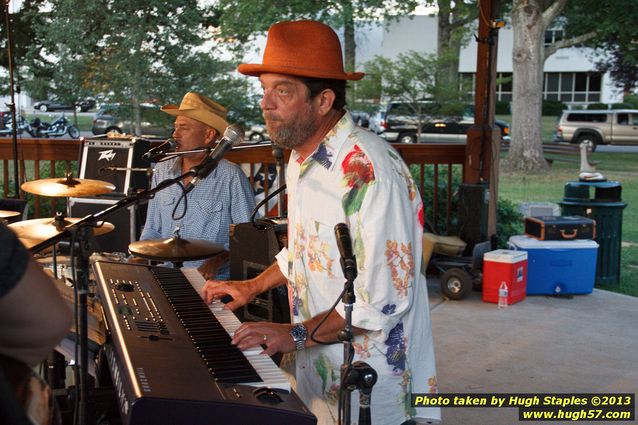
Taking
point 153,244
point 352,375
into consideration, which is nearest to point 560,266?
point 153,244

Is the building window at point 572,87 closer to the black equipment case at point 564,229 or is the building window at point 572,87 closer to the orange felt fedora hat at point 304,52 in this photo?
the black equipment case at point 564,229

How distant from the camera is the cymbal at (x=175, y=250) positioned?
372cm

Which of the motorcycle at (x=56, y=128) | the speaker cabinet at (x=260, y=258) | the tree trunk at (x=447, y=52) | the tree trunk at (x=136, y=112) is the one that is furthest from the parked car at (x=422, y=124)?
the speaker cabinet at (x=260, y=258)

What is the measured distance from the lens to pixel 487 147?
7285 mm

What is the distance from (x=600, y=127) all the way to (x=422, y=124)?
328 inches

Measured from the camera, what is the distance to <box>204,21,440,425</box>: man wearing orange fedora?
2238 mm

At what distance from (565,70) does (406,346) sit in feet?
83.2

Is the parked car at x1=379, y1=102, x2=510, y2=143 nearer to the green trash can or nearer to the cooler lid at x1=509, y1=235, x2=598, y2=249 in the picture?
the green trash can

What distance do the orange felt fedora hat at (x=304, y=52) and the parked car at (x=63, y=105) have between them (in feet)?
24.7

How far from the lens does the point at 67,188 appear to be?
462 cm

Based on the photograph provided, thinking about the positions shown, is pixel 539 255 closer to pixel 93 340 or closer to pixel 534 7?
pixel 93 340

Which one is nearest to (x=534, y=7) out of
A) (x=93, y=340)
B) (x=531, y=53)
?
(x=531, y=53)

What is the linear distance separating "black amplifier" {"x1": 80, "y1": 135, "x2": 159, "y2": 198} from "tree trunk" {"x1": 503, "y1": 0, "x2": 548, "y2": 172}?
29.0 ft

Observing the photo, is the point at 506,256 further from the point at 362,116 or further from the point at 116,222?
the point at 362,116
